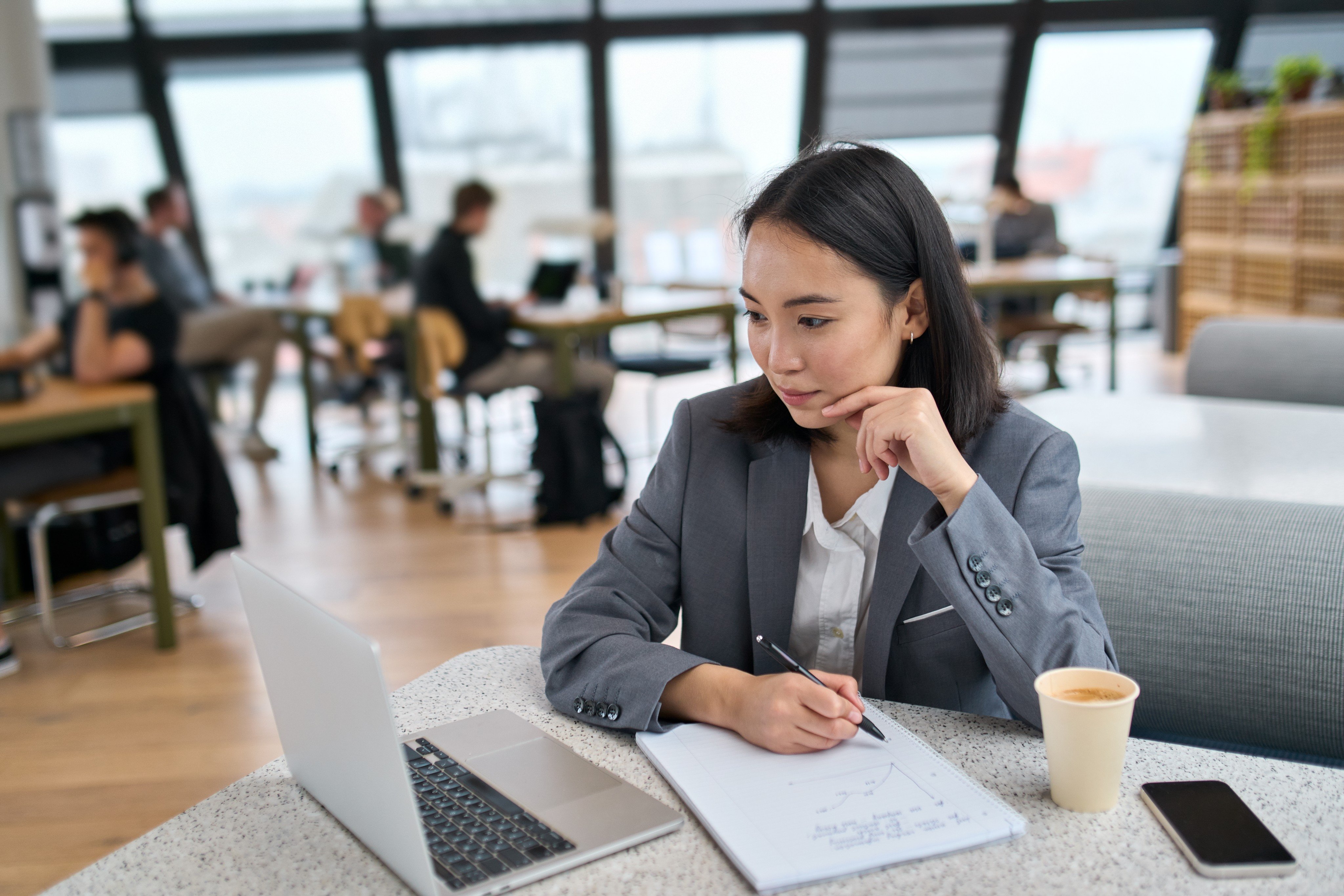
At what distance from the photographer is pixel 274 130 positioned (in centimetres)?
736

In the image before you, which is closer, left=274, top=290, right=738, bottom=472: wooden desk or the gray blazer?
the gray blazer

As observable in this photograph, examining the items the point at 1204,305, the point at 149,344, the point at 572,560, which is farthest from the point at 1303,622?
the point at 1204,305

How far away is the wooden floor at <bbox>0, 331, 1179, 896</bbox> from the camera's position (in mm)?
2363

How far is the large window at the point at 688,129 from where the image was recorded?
7.29m

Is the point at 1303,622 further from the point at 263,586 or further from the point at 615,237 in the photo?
the point at 615,237

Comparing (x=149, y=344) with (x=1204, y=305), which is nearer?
(x=149, y=344)

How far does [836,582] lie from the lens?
1.32m

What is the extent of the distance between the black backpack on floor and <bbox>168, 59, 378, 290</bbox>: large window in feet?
11.1

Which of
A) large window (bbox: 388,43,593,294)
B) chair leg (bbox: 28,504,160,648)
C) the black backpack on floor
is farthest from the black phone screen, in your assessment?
large window (bbox: 388,43,593,294)

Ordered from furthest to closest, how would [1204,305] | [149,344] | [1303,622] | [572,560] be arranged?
[1204,305] < [572,560] < [149,344] < [1303,622]

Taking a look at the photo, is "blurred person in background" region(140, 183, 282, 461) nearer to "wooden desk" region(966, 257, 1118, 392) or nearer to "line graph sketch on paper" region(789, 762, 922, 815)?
"wooden desk" region(966, 257, 1118, 392)

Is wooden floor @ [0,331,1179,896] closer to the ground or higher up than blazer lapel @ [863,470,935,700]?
closer to the ground

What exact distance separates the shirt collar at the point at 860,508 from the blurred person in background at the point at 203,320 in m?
5.01

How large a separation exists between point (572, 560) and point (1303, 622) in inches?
113
